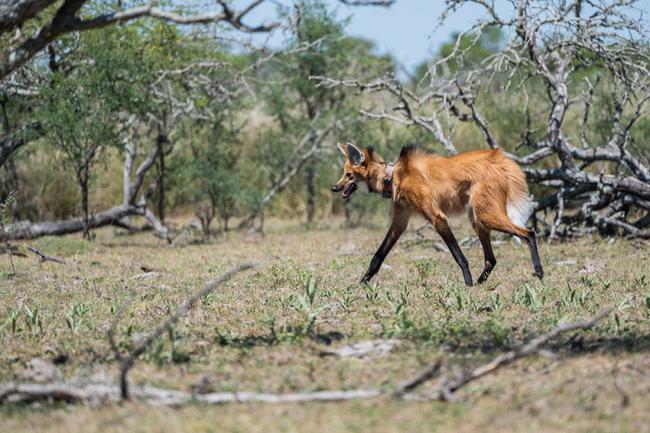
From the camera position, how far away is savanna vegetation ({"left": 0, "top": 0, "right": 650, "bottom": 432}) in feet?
12.5

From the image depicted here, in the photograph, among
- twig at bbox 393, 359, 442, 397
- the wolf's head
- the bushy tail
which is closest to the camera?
twig at bbox 393, 359, 442, 397

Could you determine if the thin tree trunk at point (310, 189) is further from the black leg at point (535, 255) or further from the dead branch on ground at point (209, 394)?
the dead branch on ground at point (209, 394)

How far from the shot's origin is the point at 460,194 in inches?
300

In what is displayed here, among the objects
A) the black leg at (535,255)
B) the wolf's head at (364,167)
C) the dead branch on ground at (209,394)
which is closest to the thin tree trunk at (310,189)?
the wolf's head at (364,167)

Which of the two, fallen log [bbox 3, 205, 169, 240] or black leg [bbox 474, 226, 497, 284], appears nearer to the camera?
black leg [bbox 474, 226, 497, 284]

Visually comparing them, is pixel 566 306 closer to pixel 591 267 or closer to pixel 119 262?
pixel 591 267

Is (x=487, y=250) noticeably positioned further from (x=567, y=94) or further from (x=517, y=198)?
(x=567, y=94)

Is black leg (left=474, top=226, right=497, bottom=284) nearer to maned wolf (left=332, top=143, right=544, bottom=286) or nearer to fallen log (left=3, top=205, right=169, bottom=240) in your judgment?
maned wolf (left=332, top=143, right=544, bottom=286)

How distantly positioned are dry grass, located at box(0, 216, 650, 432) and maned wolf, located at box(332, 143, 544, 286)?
0.41 meters

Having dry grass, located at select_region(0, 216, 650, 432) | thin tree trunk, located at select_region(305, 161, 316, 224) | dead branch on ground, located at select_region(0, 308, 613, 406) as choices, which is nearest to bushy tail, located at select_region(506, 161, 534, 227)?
dry grass, located at select_region(0, 216, 650, 432)

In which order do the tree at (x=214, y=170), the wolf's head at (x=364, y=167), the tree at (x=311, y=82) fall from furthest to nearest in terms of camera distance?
the tree at (x=311, y=82) → the tree at (x=214, y=170) → the wolf's head at (x=364, y=167)

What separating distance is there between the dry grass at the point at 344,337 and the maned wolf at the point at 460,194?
41cm

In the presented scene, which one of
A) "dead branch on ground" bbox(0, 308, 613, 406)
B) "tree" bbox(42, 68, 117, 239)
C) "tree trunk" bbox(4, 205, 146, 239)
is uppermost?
"tree" bbox(42, 68, 117, 239)

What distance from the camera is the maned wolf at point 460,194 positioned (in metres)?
7.46
